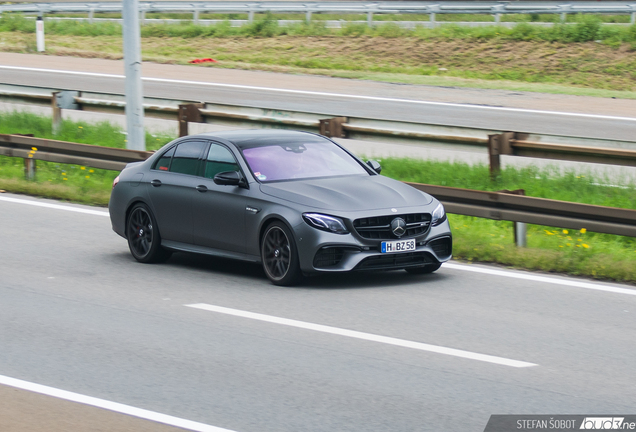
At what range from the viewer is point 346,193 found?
374 inches

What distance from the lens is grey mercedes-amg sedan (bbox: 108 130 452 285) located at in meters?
9.20

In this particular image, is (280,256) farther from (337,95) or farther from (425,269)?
(337,95)

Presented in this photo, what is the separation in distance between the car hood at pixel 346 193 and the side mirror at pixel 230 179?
238 mm

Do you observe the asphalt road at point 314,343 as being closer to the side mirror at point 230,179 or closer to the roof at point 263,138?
the side mirror at point 230,179

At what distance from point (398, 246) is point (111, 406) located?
3.87 meters

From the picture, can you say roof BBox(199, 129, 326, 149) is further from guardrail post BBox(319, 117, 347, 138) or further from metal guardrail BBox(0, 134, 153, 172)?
guardrail post BBox(319, 117, 347, 138)

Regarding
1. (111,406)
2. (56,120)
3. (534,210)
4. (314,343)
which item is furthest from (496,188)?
(56,120)

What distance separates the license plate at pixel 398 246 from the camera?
9.23m

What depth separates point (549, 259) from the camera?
1049cm

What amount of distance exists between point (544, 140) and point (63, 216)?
6610mm

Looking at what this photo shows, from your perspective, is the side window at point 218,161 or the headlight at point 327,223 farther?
the side window at point 218,161

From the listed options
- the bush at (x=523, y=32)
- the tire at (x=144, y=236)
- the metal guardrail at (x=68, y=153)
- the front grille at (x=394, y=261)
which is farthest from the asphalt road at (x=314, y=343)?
the bush at (x=523, y=32)

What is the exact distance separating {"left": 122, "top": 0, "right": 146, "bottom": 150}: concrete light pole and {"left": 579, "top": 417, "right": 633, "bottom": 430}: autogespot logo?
1013 centimetres

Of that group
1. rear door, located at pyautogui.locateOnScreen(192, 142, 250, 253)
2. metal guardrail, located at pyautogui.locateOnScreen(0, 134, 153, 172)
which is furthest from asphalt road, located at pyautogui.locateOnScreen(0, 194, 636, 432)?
metal guardrail, located at pyautogui.locateOnScreen(0, 134, 153, 172)
